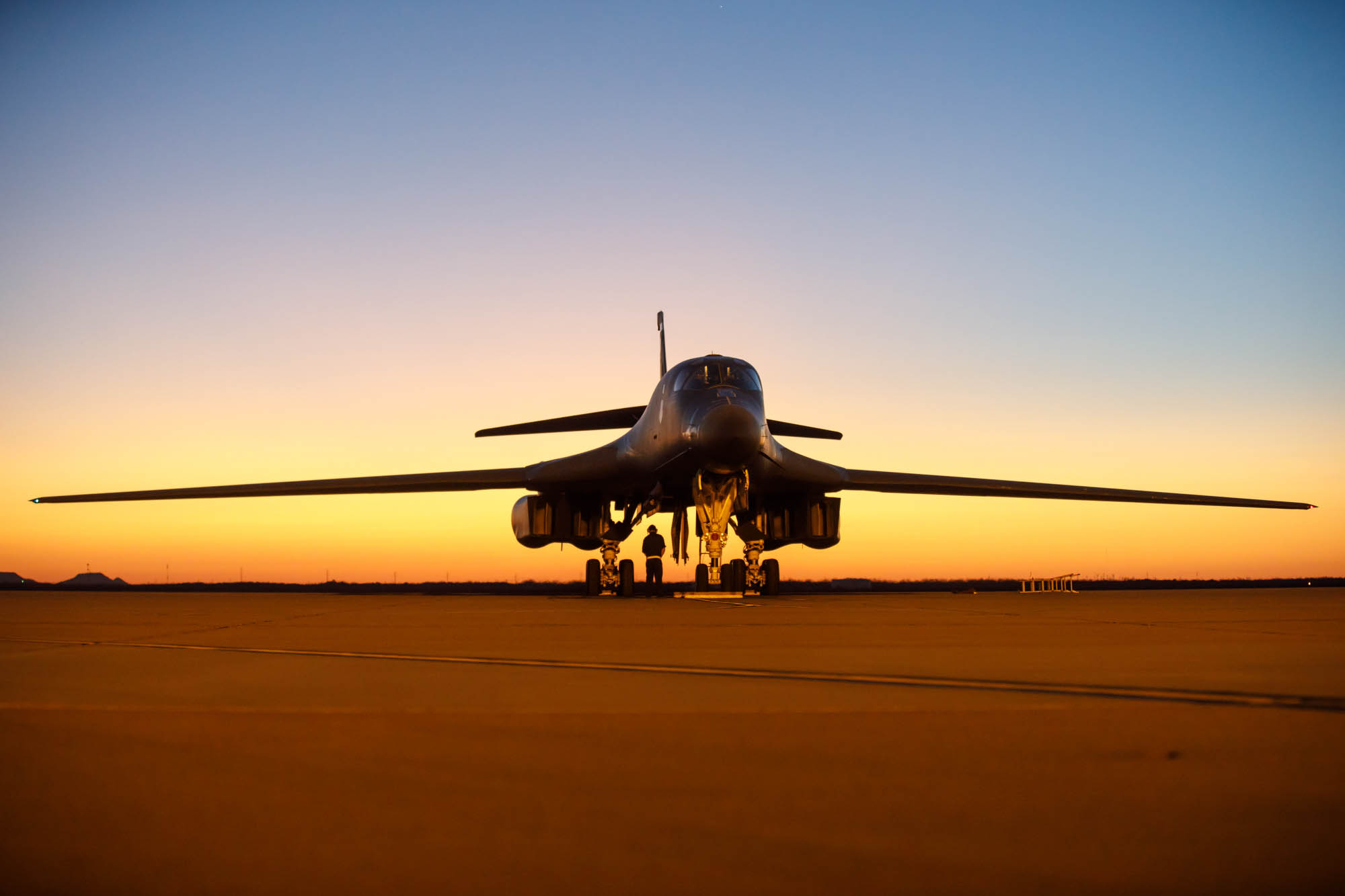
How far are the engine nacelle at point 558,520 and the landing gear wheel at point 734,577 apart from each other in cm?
328

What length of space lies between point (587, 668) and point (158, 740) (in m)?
1.85

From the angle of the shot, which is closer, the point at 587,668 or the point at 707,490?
the point at 587,668

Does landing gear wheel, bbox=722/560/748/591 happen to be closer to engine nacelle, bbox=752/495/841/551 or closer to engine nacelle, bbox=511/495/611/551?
engine nacelle, bbox=752/495/841/551

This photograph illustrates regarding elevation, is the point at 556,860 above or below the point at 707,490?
below

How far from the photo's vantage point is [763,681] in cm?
350

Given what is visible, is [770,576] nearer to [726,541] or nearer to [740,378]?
[726,541]

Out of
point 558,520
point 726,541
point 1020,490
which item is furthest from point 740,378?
point 1020,490

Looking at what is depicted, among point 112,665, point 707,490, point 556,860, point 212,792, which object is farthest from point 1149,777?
point 707,490

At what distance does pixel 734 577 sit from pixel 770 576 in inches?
29.2

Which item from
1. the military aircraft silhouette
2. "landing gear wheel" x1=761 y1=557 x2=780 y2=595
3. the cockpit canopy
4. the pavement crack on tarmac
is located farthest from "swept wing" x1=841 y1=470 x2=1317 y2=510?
the pavement crack on tarmac

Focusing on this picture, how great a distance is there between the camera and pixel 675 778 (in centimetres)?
215

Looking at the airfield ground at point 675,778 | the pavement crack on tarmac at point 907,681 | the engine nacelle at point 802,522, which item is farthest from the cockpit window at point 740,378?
the airfield ground at point 675,778

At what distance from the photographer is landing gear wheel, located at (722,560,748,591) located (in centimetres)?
1584

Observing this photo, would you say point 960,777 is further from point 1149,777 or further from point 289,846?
point 289,846
